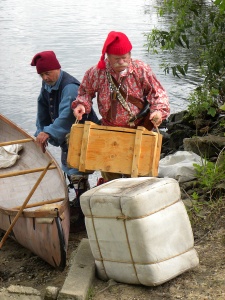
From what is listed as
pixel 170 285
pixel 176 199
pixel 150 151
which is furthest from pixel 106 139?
pixel 170 285

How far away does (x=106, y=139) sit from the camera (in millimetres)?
4777

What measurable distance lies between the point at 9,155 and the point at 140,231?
3831mm

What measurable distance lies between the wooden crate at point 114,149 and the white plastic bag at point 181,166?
1806 millimetres

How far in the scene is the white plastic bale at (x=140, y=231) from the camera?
13.1 feet

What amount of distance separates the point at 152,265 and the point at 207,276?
47cm

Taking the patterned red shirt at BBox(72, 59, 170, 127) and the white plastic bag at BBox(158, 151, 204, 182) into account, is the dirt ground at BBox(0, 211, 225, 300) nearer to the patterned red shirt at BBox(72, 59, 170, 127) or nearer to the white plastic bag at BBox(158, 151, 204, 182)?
the patterned red shirt at BBox(72, 59, 170, 127)

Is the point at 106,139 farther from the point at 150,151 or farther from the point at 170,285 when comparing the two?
the point at 170,285

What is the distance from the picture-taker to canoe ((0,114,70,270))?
5.32m

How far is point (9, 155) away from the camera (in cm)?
754

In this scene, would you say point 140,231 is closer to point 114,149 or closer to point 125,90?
point 114,149

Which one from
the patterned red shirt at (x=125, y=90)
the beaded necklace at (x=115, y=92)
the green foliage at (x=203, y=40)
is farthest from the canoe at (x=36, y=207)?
the green foliage at (x=203, y=40)

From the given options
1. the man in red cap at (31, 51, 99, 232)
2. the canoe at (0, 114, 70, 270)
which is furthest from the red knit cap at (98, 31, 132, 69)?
the canoe at (0, 114, 70, 270)

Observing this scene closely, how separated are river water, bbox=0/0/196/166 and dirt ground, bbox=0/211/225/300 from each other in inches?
211

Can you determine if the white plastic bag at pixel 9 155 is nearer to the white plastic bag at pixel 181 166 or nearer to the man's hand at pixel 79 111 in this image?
the white plastic bag at pixel 181 166
